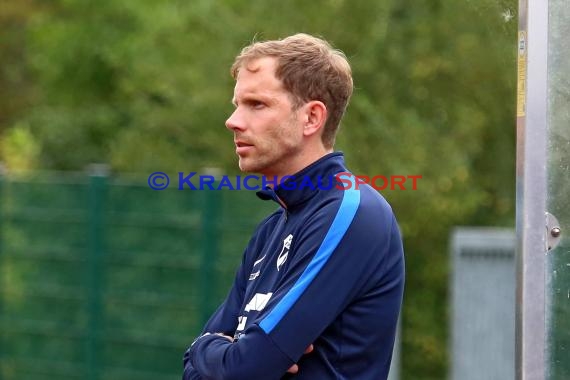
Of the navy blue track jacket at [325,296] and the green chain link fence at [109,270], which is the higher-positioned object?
the navy blue track jacket at [325,296]

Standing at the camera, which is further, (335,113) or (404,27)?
(404,27)

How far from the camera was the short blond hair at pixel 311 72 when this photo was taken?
128 inches

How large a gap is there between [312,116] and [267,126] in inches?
5.2

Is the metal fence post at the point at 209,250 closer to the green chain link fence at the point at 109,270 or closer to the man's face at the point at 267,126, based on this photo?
the green chain link fence at the point at 109,270

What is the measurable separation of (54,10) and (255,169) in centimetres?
1730

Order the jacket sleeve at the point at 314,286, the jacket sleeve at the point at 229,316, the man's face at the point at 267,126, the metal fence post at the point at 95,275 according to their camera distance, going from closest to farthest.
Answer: the jacket sleeve at the point at 314,286 < the man's face at the point at 267,126 < the jacket sleeve at the point at 229,316 < the metal fence post at the point at 95,275

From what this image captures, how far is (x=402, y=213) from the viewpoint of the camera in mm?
9258

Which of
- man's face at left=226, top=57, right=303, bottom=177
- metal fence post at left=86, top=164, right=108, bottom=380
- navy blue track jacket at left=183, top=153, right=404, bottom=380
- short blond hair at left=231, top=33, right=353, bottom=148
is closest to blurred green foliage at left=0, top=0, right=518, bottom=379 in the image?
metal fence post at left=86, top=164, right=108, bottom=380

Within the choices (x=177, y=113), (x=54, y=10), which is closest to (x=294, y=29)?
(x=177, y=113)

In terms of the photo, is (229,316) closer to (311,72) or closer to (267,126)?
(267,126)

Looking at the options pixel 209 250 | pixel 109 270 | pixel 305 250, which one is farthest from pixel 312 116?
pixel 109 270

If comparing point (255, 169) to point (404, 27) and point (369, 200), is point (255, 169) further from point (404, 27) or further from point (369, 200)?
point (404, 27)

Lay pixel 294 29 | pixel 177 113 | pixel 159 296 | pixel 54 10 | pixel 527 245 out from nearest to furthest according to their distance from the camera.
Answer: pixel 527 245 < pixel 159 296 < pixel 294 29 < pixel 177 113 < pixel 54 10

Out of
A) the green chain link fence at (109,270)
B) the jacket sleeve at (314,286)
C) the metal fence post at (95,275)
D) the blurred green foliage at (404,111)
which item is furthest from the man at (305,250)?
the metal fence post at (95,275)
